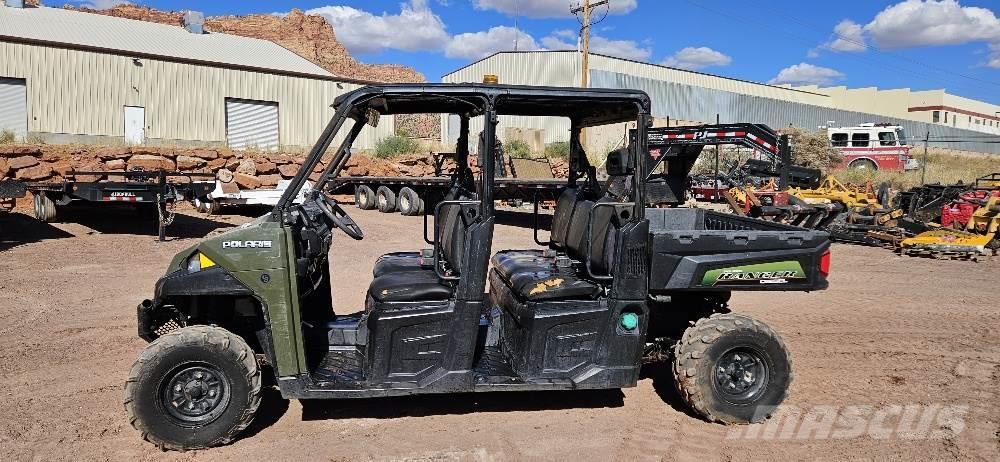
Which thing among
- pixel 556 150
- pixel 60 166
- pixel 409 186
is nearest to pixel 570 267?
pixel 409 186

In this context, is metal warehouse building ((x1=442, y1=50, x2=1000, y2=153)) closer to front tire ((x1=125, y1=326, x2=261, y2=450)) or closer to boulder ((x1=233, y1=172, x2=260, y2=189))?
boulder ((x1=233, y1=172, x2=260, y2=189))

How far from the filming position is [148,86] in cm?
2467

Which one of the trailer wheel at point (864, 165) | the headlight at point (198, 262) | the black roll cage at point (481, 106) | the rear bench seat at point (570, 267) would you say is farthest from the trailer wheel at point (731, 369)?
the trailer wheel at point (864, 165)

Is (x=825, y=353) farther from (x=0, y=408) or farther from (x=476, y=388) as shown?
(x=0, y=408)

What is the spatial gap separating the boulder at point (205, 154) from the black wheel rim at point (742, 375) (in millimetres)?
17053

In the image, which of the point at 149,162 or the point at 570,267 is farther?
the point at 149,162

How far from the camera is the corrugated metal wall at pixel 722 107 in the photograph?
35094 mm

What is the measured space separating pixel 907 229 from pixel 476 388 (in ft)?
42.4

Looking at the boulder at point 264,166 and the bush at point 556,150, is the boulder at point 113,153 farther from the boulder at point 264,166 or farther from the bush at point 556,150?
the bush at point 556,150

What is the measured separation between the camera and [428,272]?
488 cm

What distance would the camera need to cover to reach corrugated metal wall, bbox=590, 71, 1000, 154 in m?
35.1

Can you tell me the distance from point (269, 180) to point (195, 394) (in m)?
15.8

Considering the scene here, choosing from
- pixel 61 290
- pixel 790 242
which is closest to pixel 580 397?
pixel 790 242

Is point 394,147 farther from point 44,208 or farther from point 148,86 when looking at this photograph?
point 44,208
